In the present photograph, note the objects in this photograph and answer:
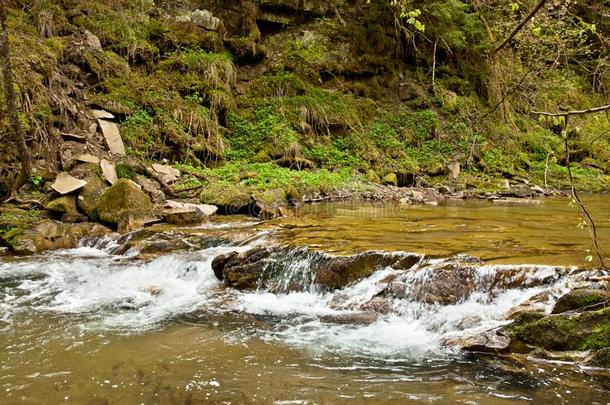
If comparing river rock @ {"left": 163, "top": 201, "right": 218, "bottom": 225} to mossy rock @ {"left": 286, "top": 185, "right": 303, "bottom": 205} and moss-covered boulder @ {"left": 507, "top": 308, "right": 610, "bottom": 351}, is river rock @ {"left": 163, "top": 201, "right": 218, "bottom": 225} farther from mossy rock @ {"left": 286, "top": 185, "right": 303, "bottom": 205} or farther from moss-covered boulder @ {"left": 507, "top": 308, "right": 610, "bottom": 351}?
moss-covered boulder @ {"left": 507, "top": 308, "right": 610, "bottom": 351}

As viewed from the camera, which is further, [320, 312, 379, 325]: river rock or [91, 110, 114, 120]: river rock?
[91, 110, 114, 120]: river rock

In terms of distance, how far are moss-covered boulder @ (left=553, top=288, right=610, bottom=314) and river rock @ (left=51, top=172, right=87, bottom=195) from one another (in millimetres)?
8354

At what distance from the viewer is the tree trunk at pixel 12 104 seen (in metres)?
8.18

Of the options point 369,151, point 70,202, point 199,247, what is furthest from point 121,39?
point 199,247

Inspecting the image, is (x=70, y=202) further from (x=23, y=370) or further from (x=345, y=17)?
(x=345, y=17)

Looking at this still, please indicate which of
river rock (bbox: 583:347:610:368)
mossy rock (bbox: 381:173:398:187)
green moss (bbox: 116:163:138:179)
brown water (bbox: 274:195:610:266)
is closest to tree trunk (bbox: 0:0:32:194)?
green moss (bbox: 116:163:138:179)

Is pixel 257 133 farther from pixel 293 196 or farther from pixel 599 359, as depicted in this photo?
pixel 599 359

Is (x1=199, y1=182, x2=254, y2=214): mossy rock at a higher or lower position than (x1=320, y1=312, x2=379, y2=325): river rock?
higher

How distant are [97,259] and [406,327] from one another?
504cm

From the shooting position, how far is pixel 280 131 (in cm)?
1480

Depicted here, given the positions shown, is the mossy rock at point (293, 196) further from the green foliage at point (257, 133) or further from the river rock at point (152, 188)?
the river rock at point (152, 188)

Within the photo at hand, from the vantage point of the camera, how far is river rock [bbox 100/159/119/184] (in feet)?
32.3

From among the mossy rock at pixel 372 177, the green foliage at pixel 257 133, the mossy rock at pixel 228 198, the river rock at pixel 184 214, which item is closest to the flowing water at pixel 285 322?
the river rock at pixel 184 214

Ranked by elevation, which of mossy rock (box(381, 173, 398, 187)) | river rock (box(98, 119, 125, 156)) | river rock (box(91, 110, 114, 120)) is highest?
river rock (box(91, 110, 114, 120))
